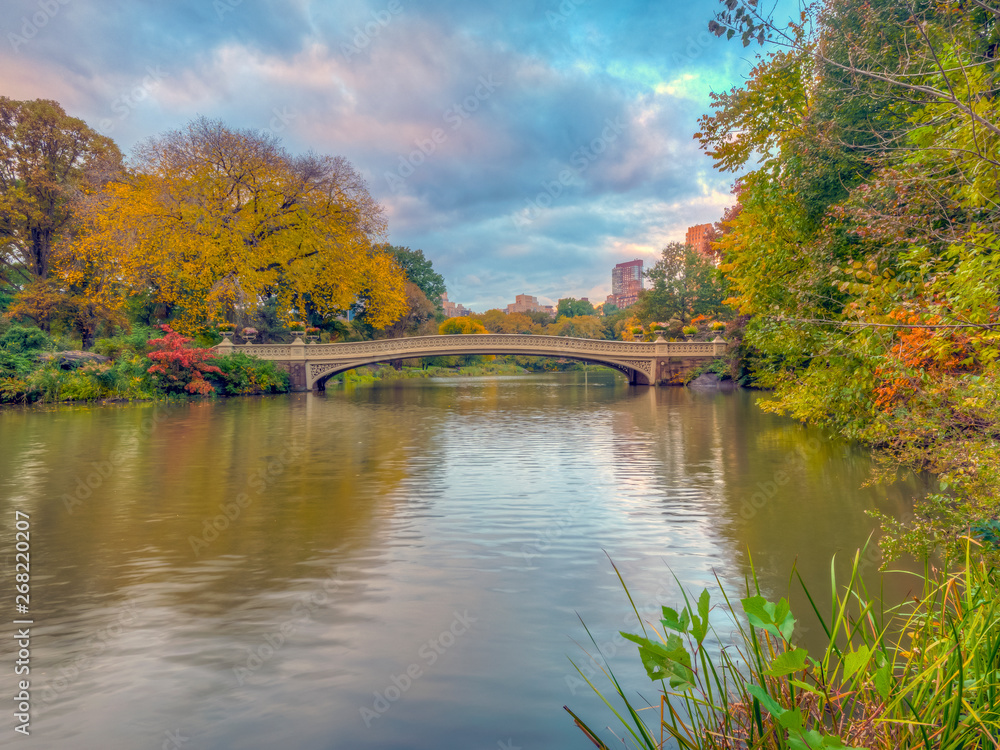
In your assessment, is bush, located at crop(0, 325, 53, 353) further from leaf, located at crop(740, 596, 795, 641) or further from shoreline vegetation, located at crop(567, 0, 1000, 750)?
leaf, located at crop(740, 596, 795, 641)

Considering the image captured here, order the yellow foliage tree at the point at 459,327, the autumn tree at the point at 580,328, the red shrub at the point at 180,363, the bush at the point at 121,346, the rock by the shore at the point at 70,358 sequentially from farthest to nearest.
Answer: the autumn tree at the point at 580,328
the yellow foliage tree at the point at 459,327
the bush at the point at 121,346
the red shrub at the point at 180,363
the rock by the shore at the point at 70,358

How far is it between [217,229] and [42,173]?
902 cm

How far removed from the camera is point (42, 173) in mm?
28375

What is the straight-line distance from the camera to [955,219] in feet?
23.0

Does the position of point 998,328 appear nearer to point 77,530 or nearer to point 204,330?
point 77,530

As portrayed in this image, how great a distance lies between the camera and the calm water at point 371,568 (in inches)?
131

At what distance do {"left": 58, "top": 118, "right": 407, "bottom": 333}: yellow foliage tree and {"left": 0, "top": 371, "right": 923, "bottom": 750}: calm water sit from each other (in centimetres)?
1610

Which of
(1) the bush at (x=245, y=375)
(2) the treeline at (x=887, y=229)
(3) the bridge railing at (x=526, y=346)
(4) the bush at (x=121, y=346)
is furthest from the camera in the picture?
(3) the bridge railing at (x=526, y=346)

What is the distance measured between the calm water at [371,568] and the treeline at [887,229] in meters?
1.29

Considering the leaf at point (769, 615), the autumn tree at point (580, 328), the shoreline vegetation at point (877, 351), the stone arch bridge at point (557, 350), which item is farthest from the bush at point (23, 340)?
the autumn tree at point (580, 328)

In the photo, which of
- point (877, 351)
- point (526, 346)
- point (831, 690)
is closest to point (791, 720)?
point (831, 690)

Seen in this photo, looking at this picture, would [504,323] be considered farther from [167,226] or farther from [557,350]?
[167,226]

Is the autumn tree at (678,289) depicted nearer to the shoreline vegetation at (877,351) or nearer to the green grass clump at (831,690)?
the shoreline vegetation at (877,351)

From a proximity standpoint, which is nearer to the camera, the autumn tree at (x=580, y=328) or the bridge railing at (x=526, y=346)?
the bridge railing at (x=526, y=346)
